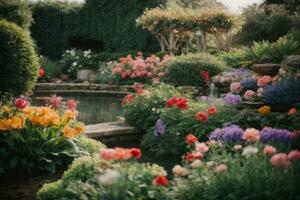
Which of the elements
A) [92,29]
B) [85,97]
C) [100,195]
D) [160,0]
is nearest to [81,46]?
[92,29]

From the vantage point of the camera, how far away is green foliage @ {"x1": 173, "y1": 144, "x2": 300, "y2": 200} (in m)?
3.40

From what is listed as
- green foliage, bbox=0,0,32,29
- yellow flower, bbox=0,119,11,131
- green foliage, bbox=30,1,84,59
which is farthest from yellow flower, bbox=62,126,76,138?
green foliage, bbox=30,1,84,59

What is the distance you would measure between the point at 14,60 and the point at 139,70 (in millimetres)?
5418

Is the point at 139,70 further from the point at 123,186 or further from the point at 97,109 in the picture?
the point at 123,186

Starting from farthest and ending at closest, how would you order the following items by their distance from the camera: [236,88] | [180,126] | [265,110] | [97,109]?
[97,109] < [236,88] < [180,126] < [265,110]

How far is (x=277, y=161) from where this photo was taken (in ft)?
11.0

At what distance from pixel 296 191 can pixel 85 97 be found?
36.6 ft

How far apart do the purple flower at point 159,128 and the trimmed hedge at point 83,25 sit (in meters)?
13.0

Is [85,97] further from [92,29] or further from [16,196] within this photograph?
[16,196]

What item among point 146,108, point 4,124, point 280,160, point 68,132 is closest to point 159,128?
point 146,108

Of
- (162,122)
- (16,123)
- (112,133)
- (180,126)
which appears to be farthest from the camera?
(112,133)

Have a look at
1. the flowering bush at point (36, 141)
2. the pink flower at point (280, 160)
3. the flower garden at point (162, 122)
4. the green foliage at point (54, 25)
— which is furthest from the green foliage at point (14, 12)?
the pink flower at point (280, 160)

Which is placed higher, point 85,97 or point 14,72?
point 14,72

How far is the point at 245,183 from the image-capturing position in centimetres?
347
